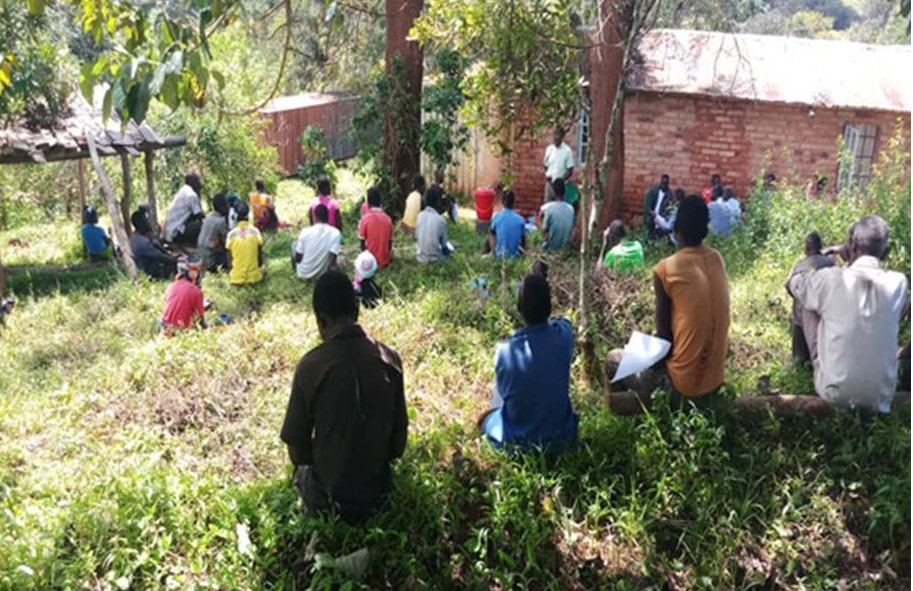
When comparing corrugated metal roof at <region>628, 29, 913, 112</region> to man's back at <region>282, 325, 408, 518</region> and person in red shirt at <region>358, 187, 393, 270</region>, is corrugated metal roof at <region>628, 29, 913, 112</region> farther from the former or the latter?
man's back at <region>282, 325, 408, 518</region>

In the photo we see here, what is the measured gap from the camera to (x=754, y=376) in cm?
569

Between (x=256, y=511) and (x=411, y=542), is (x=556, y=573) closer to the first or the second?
(x=411, y=542)

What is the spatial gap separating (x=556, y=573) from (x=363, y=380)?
1.34 m

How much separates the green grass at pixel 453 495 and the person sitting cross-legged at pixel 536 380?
0.15 meters

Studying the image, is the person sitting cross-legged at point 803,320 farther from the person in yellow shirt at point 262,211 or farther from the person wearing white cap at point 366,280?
the person in yellow shirt at point 262,211

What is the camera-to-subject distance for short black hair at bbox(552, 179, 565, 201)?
477 inches

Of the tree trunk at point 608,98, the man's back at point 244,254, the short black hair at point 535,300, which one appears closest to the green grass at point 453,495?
the short black hair at point 535,300

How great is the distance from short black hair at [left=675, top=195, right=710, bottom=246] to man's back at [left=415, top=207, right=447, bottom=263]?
5.24 m

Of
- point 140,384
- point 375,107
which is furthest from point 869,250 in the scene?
point 375,107

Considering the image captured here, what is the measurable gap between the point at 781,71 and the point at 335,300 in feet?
40.8

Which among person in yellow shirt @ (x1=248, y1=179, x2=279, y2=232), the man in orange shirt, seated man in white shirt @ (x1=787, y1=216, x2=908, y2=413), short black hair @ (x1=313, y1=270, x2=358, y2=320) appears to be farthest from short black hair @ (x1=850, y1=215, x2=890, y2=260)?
person in yellow shirt @ (x1=248, y1=179, x2=279, y2=232)

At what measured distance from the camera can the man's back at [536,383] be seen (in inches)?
173

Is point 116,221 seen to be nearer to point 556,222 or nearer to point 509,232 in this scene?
point 509,232

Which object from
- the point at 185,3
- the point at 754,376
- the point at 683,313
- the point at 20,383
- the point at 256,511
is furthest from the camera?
the point at 20,383
